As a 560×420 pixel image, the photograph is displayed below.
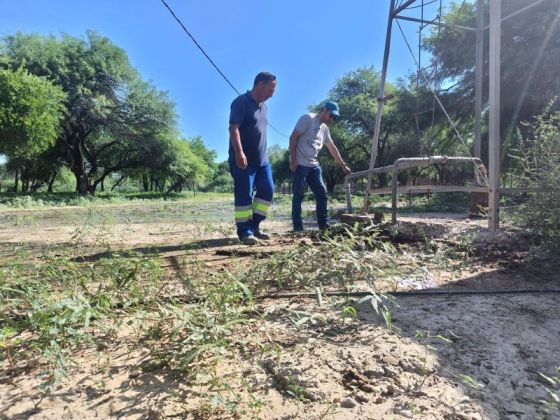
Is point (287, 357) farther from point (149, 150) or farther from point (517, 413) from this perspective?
point (149, 150)

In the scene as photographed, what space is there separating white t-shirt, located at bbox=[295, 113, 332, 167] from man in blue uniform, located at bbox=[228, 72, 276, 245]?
0.53 meters

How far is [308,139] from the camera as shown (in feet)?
17.8

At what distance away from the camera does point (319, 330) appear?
6.61 feet

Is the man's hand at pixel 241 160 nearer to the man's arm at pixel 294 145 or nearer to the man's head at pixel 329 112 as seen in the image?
the man's arm at pixel 294 145

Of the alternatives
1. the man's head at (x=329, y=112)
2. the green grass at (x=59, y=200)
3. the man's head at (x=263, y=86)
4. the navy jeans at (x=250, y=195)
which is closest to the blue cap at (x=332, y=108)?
the man's head at (x=329, y=112)

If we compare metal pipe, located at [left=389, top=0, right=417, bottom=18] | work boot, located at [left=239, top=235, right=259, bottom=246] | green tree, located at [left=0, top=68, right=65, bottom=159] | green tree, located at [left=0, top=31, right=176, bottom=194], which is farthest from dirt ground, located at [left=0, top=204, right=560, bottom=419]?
green tree, located at [left=0, top=31, right=176, bottom=194]

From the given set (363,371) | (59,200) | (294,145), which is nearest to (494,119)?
(294,145)

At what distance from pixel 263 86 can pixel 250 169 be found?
0.94m

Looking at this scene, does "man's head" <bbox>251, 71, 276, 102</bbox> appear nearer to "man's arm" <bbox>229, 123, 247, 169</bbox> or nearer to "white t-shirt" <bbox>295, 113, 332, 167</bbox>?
"man's arm" <bbox>229, 123, 247, 169</bbox>

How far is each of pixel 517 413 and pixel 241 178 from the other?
3.62 metres

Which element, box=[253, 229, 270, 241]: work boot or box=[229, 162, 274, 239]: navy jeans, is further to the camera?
box=[253, 229, 270, 241]: work boot

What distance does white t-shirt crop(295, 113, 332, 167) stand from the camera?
17.6 feet

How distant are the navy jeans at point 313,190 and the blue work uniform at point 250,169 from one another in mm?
474

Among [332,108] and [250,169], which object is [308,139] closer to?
[332,108]
